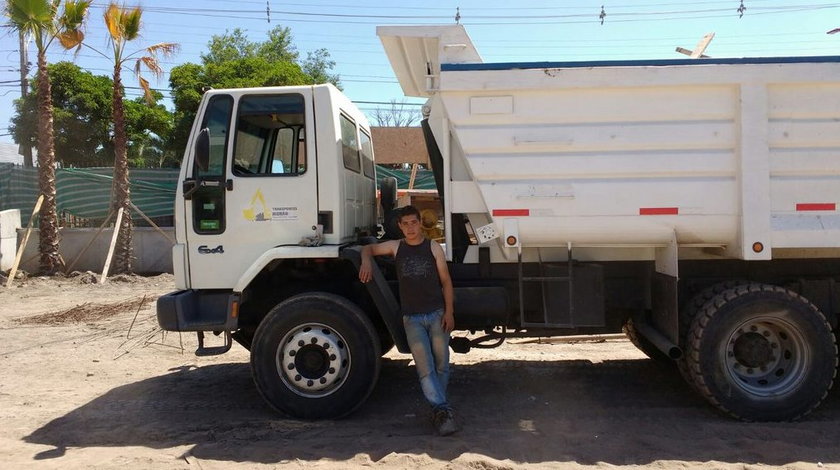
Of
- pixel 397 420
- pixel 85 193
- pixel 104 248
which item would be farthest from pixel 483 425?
pixel 85 193

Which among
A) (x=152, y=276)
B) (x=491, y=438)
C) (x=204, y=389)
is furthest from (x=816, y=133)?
(x=152, y=276)

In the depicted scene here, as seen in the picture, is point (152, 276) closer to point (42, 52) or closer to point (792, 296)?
point (42, 52)

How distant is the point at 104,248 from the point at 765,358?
13.3 metres

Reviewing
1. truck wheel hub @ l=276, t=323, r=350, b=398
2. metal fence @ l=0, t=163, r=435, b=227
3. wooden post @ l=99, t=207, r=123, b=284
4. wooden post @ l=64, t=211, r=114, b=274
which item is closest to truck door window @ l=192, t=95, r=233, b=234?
truck wheel hub @ l=276, t=323, r=350, b=398

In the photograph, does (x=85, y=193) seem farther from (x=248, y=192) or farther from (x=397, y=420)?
(x=397, y=420)

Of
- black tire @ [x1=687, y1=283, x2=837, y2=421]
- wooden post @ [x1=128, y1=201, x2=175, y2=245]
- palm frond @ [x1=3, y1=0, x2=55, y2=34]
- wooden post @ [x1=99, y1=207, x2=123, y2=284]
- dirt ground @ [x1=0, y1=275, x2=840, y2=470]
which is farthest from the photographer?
wooden post @ [x1=128, y1=201, x2=175, y2=245]

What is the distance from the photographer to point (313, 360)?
4746mm

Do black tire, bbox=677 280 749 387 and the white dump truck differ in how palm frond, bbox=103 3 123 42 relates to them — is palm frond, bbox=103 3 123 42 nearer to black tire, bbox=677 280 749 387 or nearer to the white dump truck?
the white dump truck

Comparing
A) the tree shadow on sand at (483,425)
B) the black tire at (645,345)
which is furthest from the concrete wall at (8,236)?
the black tire at (645,345)

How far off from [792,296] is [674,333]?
2.96 ft

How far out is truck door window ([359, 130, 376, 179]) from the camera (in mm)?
5914

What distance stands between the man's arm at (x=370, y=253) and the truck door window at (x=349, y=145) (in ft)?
2.62

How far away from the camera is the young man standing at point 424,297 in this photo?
181 inches

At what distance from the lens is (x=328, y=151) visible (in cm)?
483
